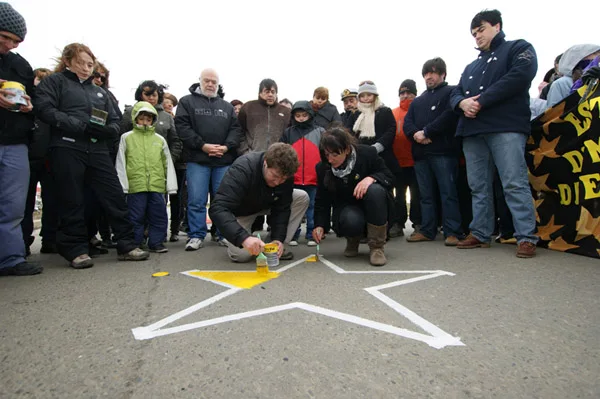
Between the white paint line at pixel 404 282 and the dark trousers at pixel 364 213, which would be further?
the dark trousers at pixel 364 213

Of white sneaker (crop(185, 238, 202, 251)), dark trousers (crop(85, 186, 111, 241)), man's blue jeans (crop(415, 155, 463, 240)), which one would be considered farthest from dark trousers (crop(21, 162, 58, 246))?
man's blue jeans (crop(415, 155, 463, 240))

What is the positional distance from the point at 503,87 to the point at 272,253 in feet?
9.47

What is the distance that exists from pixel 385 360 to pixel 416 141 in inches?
154

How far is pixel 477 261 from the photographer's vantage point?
3.61m

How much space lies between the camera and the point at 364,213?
13.2ft

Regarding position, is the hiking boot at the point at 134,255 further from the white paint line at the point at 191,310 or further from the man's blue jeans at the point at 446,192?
the man's blue jeans at the point at 446,192

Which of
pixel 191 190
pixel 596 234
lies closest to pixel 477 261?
pixel 596 234

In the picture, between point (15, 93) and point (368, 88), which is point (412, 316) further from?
point (368, 88)

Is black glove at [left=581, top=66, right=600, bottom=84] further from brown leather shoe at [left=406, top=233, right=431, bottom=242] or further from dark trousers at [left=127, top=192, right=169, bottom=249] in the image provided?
dark trousers at [left=127, top=192, right=169, bottom=249]

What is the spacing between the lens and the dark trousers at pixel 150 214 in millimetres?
4582

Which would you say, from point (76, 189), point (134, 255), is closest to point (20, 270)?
point (76, 189)

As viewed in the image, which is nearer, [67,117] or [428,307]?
[428,307]

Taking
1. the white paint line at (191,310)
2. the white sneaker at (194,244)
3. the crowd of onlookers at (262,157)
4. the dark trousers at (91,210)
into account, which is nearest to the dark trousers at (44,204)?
the crowd of onlookers at (262,157)

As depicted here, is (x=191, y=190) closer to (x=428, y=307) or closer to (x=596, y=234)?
(x=428, y=307)
